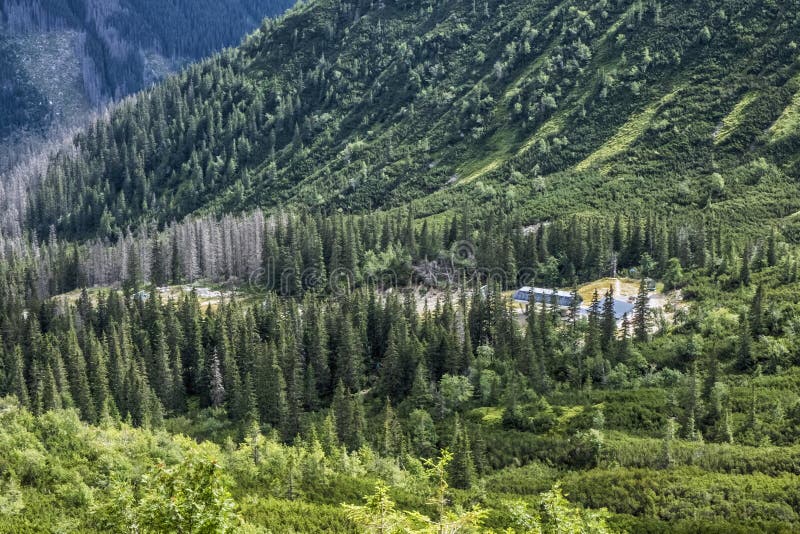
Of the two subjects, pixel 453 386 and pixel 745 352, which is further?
pixel 453 386

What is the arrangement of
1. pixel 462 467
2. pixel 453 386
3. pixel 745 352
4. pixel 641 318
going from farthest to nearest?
pixel 641 318
pixel 453 386
pixel 745 352
pixel 462 467

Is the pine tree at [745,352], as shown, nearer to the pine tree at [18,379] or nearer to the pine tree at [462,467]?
the pine tree at [462,467]

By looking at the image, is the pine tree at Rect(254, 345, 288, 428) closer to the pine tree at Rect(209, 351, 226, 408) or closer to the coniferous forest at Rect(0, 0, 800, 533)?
the coniferous forest at Rect(0, 0, 800, 533)

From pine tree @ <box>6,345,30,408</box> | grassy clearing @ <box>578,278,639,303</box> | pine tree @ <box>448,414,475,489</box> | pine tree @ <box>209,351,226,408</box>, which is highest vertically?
grassy clearing @ <box>578,278,639,303</box>

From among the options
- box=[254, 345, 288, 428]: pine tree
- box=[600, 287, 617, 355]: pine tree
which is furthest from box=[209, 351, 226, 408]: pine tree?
box=[600, 287, 617, 355]: pine tree

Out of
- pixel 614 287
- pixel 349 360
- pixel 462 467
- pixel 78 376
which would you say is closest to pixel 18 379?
pixel 78 376

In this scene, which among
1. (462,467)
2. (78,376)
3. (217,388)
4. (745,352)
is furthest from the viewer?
(217,388)

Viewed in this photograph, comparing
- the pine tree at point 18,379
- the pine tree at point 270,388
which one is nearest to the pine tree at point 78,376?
the pine tree at point 18,379

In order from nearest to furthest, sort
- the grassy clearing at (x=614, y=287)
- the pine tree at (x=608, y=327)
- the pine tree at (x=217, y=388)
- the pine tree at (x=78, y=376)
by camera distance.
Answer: the pine tree at (x=608, y=327), the pine tree at (x=78, y=376), the pine tree at (x=217, y=388), the grassy clearing at (x=614, y=287)

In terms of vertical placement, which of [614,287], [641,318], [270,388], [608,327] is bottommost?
[270,388]

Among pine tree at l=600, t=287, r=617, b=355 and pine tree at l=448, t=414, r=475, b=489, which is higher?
pine tree at l=600, t=287, r=617, b=355

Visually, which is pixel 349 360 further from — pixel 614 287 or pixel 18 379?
pixel 614 287

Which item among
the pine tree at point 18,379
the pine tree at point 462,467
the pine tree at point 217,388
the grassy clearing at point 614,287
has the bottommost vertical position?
the pine tree at point 462,467

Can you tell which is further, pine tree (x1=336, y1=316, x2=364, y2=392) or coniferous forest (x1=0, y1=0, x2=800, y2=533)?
pine tree (x1=336, y1=316, x2=364, y2=392)
